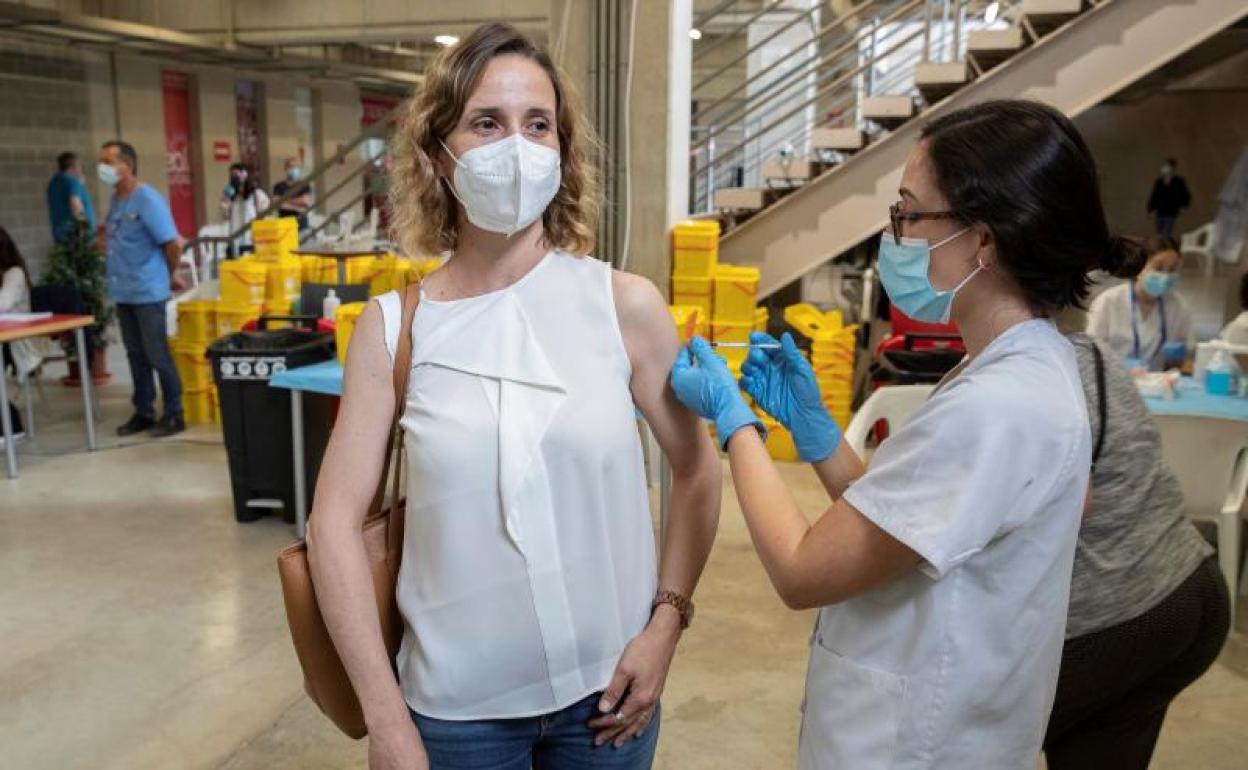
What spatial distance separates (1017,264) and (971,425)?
0.23m

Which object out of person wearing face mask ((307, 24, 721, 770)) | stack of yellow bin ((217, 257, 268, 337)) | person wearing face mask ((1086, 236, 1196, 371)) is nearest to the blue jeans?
person wearing face mask ((307, 24, 721, 770))

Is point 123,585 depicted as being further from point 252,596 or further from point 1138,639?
point 1138,639

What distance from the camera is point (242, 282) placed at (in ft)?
18.5

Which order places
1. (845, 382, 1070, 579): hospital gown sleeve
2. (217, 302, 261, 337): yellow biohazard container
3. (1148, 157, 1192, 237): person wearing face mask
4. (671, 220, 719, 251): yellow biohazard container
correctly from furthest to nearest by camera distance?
(1148, 157, 1192, 237): person wearing face mask → (217, 302, 261, 337): yellow biohazard container → (671, 220, 719, 251): yellow biohazard container → (845, 382, 1070, 579): hospital gown sleeve

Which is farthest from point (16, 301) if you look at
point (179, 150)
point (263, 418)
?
point (179, 150)

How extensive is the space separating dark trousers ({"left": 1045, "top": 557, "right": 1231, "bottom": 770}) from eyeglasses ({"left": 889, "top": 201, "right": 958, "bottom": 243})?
0.83 metres

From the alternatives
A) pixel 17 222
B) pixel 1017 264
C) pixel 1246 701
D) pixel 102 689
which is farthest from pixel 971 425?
pixel 17 222

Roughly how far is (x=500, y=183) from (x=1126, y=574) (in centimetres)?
121

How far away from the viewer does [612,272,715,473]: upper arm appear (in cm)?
129

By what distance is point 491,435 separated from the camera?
1158 mm

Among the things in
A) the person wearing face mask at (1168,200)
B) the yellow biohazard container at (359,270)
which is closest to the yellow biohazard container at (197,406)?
the yellow biohazard container at (359,270)

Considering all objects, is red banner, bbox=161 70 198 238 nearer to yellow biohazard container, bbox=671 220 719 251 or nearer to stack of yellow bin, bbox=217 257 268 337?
stack of yellow bin, bbox=217 257 268 337

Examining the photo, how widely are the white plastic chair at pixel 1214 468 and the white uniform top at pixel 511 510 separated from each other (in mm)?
2622

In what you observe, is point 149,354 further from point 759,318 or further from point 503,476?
point 503,476
